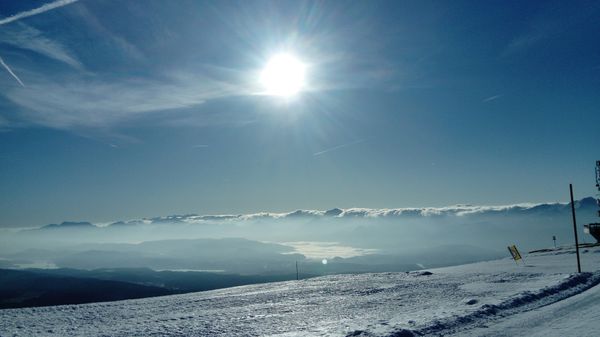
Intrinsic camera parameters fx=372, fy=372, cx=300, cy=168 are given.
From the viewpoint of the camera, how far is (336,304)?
20.2m

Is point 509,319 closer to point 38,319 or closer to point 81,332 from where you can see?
point 81,332

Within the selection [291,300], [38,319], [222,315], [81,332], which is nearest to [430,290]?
[291,300]

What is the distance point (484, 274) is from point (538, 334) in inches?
796

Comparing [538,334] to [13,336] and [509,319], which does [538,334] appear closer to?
[509,319]

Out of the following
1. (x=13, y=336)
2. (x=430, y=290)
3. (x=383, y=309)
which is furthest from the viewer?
(x=430, y=290)

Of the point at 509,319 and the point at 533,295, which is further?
the point at 533,295

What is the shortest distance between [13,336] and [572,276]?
99.4 feet

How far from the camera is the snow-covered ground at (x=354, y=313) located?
45.3ft

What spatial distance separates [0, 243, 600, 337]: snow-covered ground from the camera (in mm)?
13820

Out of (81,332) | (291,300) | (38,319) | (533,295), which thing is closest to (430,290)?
(533,295)

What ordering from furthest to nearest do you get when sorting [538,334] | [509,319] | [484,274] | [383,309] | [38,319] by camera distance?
[484,274] < [383,309] < [38,319] < [509,319] < [538,334]

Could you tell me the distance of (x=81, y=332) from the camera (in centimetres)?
1476

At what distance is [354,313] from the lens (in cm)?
1752

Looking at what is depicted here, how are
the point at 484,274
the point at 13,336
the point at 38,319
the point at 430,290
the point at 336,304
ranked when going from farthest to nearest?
1. the point at 484,274
2. the point at 430,290
3. the point at 336,304
4. the point at 38,319
5. the point at 13,336
